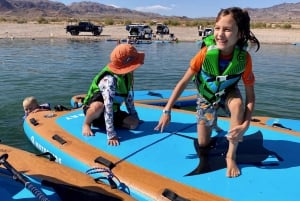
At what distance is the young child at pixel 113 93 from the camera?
173 inches

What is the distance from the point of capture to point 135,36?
3031cm

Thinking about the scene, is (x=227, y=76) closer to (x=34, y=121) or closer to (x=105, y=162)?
(x=105, y=162)

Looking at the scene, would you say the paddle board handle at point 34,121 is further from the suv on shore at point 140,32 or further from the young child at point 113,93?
the suv on shore at point 140,32

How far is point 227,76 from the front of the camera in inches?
144

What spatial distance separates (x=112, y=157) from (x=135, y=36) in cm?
2681

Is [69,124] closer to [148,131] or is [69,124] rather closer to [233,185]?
[148,131]

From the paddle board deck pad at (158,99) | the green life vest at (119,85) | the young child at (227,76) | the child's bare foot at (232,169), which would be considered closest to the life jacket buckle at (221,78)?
the young child at (227,76)

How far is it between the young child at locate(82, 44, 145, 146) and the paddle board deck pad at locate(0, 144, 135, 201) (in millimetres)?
833

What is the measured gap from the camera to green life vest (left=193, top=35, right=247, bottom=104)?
3.60 meters

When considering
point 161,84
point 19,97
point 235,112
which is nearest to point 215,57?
point 235,112

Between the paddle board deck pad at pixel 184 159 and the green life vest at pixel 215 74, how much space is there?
67 centimetres

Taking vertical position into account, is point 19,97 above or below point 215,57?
below

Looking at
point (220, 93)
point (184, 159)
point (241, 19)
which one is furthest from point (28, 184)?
point (241, 19)

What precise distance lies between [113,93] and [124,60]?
1.31 ft
